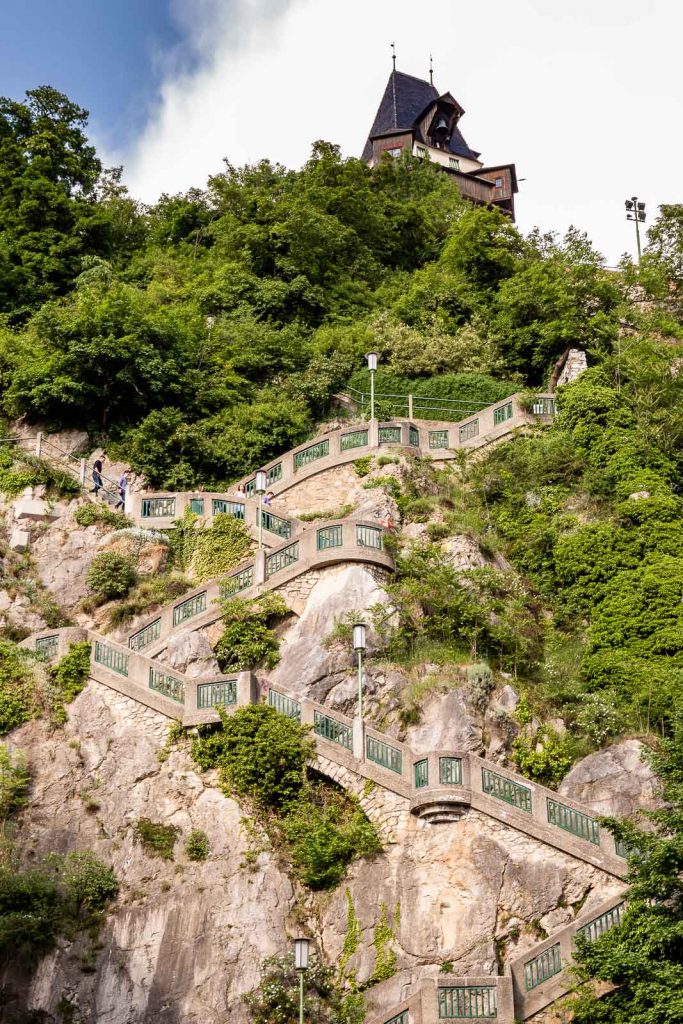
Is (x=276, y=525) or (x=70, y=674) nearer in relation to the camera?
(x=70, y=674)

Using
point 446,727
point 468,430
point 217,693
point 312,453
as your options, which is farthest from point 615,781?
point 468,430

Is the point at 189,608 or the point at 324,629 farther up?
the point at 189,608

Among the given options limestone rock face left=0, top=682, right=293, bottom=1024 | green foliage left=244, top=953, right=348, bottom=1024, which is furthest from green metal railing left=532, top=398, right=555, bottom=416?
green foliage left=244, top=953, right=348, bottom=1024

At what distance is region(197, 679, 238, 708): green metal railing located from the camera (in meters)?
26.0

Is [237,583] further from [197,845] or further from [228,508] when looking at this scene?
[197,845]

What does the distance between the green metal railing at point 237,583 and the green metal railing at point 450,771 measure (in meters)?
7.48

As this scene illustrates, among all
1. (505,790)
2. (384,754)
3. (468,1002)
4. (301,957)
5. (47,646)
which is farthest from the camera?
(47,646)

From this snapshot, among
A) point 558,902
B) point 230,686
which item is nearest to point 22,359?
point 230,686

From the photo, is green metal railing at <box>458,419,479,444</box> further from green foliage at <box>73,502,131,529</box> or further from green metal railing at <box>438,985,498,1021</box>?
green metal railing at <box>438,985,498,1021</box>

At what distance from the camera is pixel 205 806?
25.0 meters

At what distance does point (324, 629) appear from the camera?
28.9 metres

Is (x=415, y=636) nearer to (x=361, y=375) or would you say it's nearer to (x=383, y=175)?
(x=361, y=375)

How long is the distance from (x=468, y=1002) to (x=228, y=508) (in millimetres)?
15632

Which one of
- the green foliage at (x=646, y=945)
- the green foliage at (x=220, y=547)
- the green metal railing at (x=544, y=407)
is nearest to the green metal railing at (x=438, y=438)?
the green metal railing at (x=544, y=407)
